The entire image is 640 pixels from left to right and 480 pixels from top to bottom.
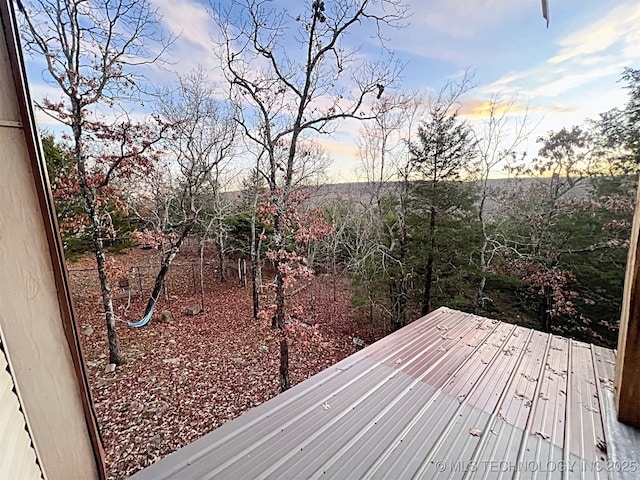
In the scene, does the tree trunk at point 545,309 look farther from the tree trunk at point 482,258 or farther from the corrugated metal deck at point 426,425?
the corrugated metal deck at point 426,425

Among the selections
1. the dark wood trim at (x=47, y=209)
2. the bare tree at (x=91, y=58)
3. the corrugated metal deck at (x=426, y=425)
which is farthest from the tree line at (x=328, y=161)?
the dark wood trim at (x=47, y=209)

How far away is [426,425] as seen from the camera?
1.45 m

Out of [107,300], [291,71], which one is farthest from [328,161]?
[107,300]

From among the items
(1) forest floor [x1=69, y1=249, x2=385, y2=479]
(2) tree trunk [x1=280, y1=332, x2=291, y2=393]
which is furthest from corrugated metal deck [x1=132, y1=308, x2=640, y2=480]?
(2) tree trunk [x1=280, y1=332, x2=291, y2=393]

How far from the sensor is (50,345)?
2.70ft

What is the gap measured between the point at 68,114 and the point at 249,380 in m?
5.04

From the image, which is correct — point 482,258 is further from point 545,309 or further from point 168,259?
point 168,259

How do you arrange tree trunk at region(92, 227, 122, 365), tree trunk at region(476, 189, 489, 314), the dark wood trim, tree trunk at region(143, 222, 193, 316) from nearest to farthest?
the dark wood trim < tree trunk at region(92, 227, 122, 365) < tree trunk at region(476, 189, 489, 314) < tree trunk at region(143, 222, 193, 316)

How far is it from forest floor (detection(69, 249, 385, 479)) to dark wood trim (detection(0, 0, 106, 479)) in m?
2.44

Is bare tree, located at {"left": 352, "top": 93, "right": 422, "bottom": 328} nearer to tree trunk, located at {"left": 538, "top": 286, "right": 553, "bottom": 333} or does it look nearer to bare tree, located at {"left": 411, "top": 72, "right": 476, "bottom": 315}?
bare tree, located at {"left": 411, "top": 72, "right": 476, "bottom": 315}

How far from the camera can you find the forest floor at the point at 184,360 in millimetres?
3682

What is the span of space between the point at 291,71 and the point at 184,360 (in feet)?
18.2

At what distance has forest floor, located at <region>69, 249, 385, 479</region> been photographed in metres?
3.68

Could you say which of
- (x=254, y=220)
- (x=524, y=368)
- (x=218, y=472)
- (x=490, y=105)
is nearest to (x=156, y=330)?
(x=254, y=220)
